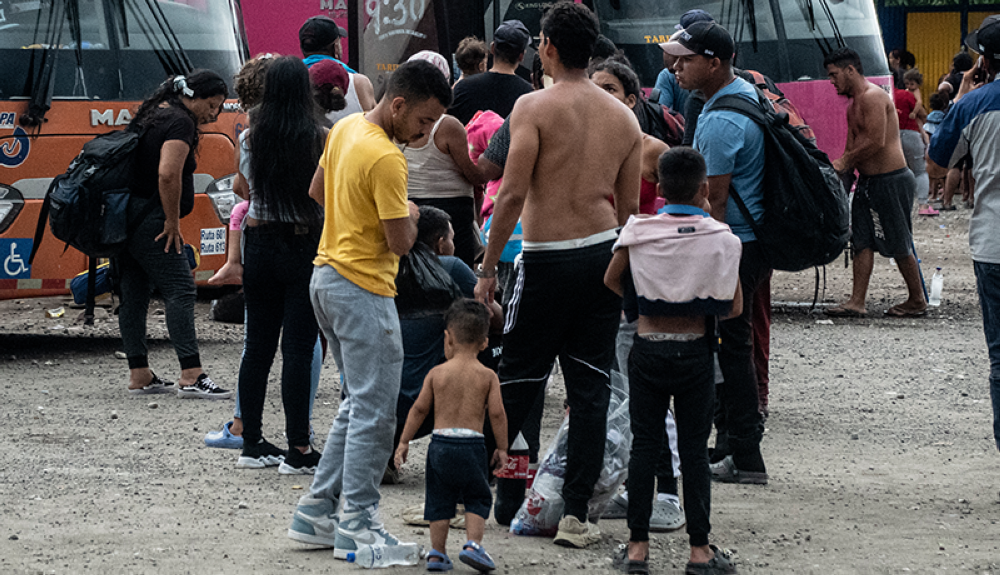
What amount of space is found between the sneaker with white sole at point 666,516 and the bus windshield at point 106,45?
525 centimetres

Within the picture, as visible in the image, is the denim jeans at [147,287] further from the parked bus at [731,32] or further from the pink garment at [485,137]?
the parked bus at [731,32]

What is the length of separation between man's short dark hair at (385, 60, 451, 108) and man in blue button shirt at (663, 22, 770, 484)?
61.3 inches

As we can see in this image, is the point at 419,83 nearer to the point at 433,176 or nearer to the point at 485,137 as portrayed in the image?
the point at 433,176

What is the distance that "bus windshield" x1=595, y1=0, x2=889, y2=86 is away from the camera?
10.9 meters

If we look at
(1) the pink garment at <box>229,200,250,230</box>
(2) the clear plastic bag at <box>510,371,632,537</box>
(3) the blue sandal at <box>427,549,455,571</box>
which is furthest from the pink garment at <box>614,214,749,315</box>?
(1) the pink garment at <box>229,200,250,230</box>

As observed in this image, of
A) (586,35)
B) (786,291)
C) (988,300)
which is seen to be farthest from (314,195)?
(786,291)

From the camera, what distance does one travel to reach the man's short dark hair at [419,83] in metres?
4.12

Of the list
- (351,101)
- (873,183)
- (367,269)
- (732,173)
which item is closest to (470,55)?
(351,101)

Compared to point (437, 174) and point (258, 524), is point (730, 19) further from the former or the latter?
point (258, 524)

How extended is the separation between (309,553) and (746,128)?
7.91 feet

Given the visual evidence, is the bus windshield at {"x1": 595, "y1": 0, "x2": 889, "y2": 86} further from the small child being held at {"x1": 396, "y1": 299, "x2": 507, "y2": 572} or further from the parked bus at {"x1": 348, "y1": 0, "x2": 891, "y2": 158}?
the small child being held at {"x1": 396, "y1": 299, "x2": 507, "y2": 572}

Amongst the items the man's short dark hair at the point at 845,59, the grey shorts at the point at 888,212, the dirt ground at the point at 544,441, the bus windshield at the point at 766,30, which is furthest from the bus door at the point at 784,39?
the dirt ground at the point at 544,441

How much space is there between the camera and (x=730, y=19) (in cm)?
1090

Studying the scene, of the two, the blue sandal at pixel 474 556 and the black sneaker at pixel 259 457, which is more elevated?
the blue sandal at pixel 474 556
